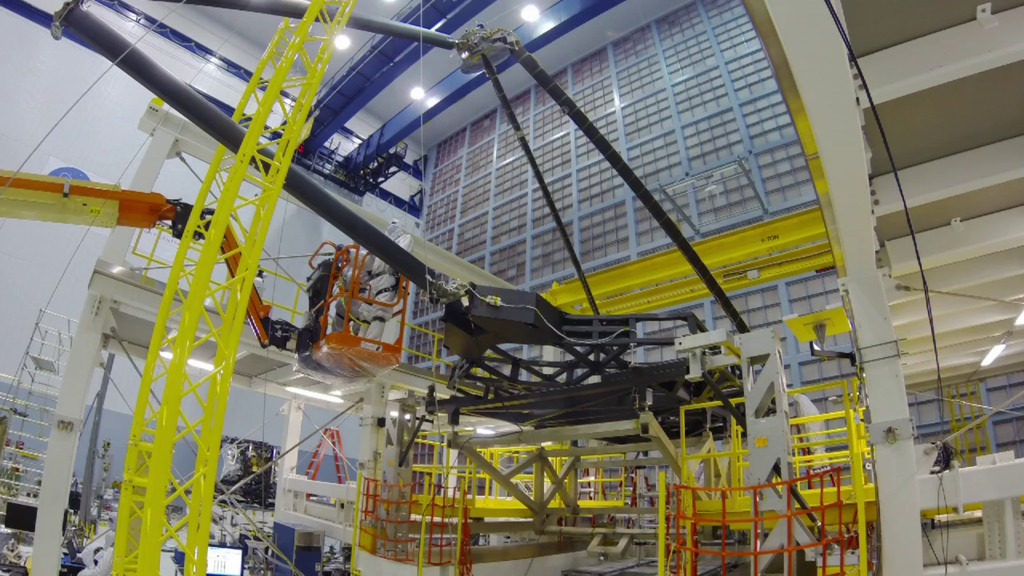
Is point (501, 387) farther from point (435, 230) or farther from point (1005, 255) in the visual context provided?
point (435, 230)

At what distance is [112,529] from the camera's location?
10266 mm

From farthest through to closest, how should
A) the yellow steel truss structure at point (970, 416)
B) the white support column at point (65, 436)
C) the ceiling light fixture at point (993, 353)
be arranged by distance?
the yellow steel truss structure at point (970, 416) < the ceiling light fixture at point (993, 353) < the white support column at point (65, 436)

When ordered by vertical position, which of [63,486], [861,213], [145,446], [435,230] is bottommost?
[63,486]

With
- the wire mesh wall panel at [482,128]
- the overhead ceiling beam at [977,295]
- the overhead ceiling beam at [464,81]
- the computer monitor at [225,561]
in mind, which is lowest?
the computer monitor at [225,561]

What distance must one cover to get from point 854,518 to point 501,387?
5.07 metres

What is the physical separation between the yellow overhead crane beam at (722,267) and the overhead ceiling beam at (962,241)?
11.4ft

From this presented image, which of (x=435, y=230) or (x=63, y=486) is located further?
(x=435, y=230)

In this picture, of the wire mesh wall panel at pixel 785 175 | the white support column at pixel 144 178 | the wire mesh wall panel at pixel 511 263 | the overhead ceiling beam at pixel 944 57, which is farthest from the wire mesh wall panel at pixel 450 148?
the overhead ceiling beam at pixel 944 57

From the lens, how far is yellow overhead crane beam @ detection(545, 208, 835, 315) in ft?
35.6

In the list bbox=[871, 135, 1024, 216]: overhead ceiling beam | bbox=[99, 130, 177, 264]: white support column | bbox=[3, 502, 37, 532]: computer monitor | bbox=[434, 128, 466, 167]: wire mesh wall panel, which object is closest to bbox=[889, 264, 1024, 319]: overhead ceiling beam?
bbox=[871, 135, 1024, 216]: overhead ceiling beam

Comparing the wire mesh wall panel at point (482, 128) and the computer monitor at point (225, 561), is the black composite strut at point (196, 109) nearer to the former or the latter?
the computer monitor at point (225, 561)

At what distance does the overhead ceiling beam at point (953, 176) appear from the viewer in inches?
230

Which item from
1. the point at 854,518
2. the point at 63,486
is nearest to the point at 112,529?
the point at 63,486

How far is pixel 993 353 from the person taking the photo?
10.6 meters
